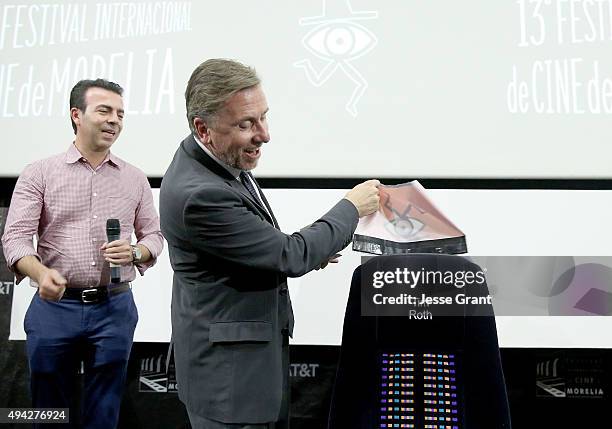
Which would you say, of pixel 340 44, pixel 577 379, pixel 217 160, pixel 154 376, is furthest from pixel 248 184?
pixel 577 379

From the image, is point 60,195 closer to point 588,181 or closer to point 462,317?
point 462,317

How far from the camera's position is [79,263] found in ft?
6.51

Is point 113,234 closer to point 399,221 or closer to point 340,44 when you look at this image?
point 399,221

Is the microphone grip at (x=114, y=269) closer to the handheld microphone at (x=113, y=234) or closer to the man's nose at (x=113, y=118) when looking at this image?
the handheld microphone at (x=113, y=234)

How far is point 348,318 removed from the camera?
147cm

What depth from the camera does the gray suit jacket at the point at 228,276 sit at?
1217 mm

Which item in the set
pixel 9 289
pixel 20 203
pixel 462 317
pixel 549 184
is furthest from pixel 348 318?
pixel 9 289

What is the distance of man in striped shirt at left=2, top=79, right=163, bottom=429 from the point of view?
6.46ft

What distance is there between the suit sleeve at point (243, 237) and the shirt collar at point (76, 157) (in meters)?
1.03

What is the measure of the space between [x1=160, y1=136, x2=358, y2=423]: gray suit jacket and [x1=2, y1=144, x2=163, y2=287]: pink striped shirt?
0.82 meters

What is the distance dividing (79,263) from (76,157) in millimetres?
398

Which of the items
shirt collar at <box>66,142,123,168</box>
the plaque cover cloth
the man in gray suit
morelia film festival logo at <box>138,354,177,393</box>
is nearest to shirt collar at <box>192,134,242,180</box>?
the man in gray suit

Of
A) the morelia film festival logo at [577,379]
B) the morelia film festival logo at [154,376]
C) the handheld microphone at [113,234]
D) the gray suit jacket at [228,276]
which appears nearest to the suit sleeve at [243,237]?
the gray suit jacket at [228,276]

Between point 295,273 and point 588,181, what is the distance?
4.71 feet
